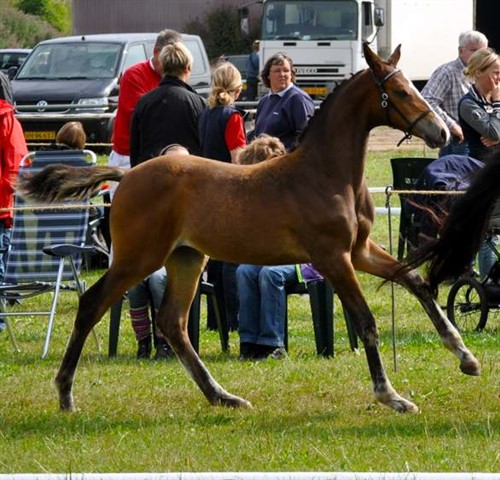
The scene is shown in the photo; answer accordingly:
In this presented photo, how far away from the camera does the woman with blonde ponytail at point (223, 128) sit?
32.8 feet

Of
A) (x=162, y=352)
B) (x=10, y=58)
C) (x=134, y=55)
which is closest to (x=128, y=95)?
(x=162, y=352)

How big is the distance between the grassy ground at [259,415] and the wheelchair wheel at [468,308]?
180mm

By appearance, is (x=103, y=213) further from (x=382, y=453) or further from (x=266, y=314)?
(x=382, y=453)

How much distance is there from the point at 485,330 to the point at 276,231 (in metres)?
3.35

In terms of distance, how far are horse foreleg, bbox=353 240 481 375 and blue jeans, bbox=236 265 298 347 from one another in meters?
1.50

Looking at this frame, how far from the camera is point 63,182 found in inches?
314

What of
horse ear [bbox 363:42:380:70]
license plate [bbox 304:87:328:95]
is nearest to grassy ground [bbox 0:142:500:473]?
horse ear [bbox 363:42:380:70]

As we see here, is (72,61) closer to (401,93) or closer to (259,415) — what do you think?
(401,93)

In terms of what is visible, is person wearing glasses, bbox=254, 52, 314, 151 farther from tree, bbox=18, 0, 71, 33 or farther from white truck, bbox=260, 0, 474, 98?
tree, bbox=18, 0, 71, 33

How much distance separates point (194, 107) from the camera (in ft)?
32.7

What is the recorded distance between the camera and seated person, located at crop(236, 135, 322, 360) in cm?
924

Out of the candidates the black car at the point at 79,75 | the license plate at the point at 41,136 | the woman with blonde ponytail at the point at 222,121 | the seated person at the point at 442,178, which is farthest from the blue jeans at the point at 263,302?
the black car at the point at 79,75

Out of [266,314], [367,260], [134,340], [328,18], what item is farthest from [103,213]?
[328,18]

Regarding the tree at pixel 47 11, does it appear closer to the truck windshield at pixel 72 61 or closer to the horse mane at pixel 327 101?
the truck windshield at pixel 72 61
